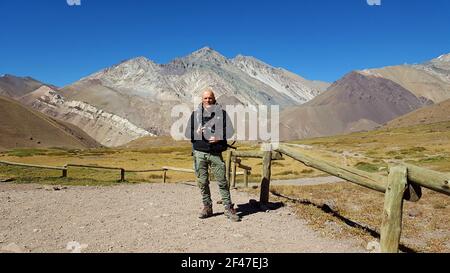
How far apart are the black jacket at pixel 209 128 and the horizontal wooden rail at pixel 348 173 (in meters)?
2.25

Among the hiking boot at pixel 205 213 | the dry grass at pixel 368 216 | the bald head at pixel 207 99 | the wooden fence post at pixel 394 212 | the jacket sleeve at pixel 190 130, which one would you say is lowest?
the dry grass at pixel 368 216

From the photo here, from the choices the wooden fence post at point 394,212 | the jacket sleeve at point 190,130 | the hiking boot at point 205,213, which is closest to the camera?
the wooden fence post at point 394,212

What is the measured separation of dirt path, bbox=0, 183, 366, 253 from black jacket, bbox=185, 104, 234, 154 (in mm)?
1904

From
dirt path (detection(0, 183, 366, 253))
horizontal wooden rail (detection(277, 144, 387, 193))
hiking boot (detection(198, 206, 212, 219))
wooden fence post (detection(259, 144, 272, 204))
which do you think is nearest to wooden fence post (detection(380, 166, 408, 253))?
horizontal wooden rail (detection(277, 144, 387, 193))

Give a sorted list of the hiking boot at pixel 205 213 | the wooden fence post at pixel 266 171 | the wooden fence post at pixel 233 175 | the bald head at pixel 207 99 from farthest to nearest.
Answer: the wooden fence post at pixel 233 175 < the wooden fence post at pixel 266 171 < the hiking boot at pixel 205 213 < the bald head at pixel 207 99

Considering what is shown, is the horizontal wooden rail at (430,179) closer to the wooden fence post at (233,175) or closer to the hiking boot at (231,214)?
the hiking boot at (231,214)

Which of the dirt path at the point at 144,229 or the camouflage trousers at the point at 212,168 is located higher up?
the camouflage trousers at the point at 212,168

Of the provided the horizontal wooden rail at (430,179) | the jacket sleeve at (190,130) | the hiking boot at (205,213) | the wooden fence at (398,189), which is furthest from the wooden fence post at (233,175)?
the horizontal wooden rail at (430,179)

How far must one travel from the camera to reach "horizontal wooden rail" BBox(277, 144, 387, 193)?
7830 millimetres

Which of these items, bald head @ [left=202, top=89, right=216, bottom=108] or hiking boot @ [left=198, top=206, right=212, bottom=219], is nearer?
bald head @ [left=202, top=89, right=216, bottom=108]

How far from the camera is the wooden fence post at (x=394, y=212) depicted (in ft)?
23.1

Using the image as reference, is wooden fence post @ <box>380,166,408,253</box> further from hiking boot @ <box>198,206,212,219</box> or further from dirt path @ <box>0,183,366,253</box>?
hiking boot @ <box>198,206,212,219</box>
